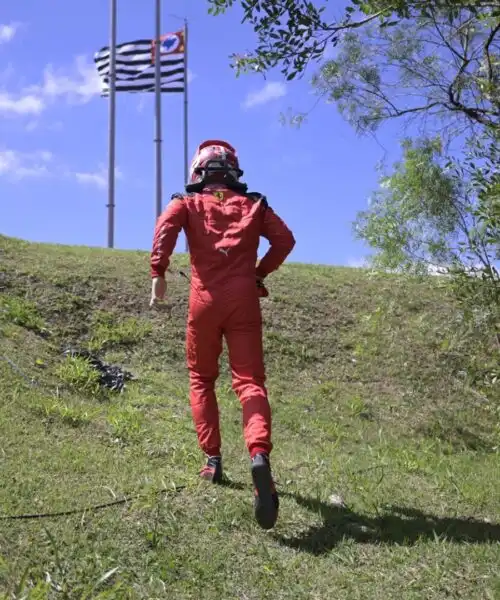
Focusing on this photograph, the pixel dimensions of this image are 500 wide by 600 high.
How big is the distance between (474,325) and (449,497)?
1250mm

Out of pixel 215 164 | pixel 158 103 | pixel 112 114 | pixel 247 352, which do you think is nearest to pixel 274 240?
pixel 215 164

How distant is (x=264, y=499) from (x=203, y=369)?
3.27ft

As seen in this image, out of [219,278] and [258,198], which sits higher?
[258,198]

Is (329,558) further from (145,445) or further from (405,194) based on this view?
(405,194)

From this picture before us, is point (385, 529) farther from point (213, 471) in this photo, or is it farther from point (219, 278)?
point (219, 278)

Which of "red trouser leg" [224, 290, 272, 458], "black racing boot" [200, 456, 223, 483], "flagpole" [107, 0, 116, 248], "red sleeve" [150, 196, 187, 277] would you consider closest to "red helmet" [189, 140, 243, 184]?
"red sleeve" [150, 196, 187, 277]

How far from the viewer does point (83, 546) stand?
121 inches

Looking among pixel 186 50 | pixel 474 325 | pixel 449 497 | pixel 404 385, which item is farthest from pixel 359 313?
pixel 186 50

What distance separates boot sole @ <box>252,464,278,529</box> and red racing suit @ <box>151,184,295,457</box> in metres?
0.47

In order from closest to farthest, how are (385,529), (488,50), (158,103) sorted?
(385,529), (488,50), (158,103)

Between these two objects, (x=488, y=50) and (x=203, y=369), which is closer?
(x=203, y=369)

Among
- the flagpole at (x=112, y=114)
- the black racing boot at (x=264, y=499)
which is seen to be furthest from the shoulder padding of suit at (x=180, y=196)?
the flagpole at (x=112, y=114)

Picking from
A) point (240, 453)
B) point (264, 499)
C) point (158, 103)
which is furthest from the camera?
point (158, 103)

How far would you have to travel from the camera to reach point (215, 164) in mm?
4211
